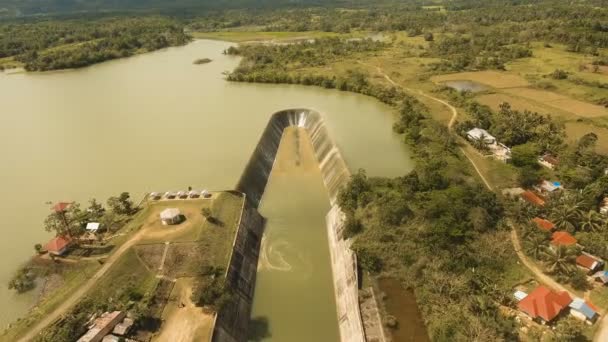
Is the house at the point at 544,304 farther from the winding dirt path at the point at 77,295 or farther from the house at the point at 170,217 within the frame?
the winding dirt path at the point at 77,295

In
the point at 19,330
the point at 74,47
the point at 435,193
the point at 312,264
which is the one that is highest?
the point at 74,47

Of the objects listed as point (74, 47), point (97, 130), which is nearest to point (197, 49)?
point (74, 47)

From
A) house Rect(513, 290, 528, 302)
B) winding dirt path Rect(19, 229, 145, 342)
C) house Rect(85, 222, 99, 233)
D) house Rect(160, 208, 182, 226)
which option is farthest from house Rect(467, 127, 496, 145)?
house Rect(85, 222, 99, 233)

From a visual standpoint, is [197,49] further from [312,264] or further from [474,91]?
[312,264]

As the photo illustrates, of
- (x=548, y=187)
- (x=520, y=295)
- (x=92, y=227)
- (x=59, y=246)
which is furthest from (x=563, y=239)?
(x=59, y=246)

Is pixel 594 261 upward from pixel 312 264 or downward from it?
upward
